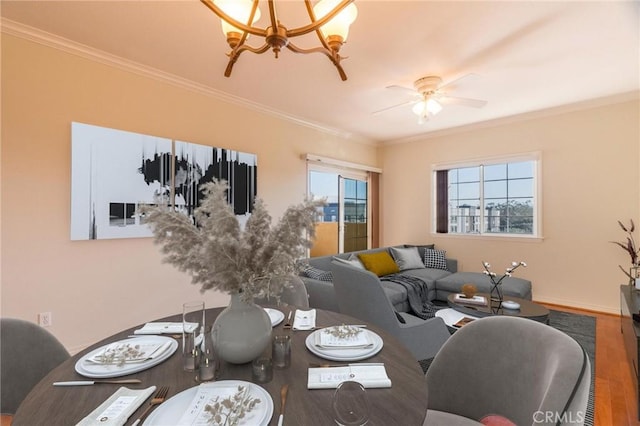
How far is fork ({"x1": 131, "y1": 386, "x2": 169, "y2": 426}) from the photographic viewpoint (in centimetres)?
70

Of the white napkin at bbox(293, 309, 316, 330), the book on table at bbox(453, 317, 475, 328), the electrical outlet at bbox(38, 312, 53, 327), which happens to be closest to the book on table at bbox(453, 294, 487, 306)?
the book on table at bbox(453, 317, 475, 328)

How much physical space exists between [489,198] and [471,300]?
8.13ft

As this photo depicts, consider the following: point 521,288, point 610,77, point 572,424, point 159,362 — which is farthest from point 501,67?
point 159,362

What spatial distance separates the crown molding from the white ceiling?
0.10 feet

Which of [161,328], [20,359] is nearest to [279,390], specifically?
[161,328]

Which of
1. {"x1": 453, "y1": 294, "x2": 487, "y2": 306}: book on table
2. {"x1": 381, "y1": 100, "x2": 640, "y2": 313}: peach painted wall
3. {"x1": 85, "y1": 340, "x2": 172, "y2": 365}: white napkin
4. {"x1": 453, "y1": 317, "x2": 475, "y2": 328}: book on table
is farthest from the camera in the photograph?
{"x1": 381, "y1": 100, "x2": 640, "y2": 313}: peach painted wall

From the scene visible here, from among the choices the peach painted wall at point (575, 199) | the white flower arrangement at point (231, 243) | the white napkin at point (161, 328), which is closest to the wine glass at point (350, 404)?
the white flower arrangement at point (231, 243)

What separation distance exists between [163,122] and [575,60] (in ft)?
13.2

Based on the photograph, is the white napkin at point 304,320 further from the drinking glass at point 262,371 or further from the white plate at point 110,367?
the white plate at point 110,367

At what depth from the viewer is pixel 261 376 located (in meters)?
0.88

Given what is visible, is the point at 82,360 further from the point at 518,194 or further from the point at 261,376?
the point at 518,194

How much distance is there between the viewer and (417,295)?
3428 millimetres

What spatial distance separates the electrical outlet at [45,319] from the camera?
229 centimetres

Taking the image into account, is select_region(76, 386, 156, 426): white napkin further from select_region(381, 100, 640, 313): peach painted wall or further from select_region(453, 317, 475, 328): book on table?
select_region(381, 100, 640, 313): peach painted wall
